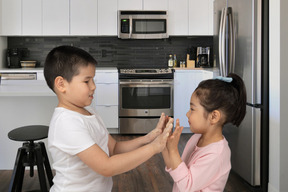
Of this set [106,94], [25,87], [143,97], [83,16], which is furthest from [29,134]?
[83,16]

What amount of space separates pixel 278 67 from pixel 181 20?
2.98 meters

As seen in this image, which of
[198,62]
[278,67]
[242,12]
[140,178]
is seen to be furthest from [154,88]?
[278,67]

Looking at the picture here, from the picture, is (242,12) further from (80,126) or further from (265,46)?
(80,126)

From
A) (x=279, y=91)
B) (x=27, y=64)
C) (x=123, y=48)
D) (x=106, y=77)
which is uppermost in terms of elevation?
(x=123, y=48)

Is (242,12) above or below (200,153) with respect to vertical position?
above

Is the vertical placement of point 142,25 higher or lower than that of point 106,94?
higher

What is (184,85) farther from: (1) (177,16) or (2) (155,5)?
(2) (155,5)

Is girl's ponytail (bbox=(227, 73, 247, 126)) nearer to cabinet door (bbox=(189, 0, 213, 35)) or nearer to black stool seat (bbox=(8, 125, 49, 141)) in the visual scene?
black stool seat (bbox=(8, 125, 49, 141))

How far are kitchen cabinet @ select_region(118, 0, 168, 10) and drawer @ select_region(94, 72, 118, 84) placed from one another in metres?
0.99

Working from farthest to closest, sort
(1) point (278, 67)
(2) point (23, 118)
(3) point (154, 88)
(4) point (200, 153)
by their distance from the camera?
(3) point (154, 88), (2) point (23, 118), (1) point (278, 67), (4) point (200, 153)

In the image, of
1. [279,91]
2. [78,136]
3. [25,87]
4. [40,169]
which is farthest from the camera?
[25,87]

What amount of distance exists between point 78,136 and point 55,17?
441 centimetres

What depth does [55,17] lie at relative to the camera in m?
5.43

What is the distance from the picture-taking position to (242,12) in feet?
10.2
